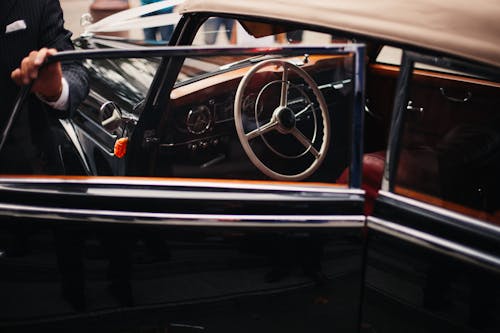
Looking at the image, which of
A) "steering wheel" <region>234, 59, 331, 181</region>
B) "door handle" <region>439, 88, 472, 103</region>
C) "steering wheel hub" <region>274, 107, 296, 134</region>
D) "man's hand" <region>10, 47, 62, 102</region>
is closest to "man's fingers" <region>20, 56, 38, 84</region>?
"man's hand" <region>10, 47, 62, 102</region>

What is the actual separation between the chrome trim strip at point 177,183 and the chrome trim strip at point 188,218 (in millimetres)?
84

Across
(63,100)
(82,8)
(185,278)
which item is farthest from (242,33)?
(82,8)

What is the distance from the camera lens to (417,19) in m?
1.47

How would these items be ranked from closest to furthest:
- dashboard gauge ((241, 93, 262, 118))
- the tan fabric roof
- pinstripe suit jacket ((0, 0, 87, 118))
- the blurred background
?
the tan fabric roof → dashboard gauge ((241, 93, 262, 118)) → pinstripe suit jacket ((0, 0, 87, 118)) → the blurred background

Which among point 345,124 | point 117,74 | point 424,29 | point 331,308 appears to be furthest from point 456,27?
point 117,74

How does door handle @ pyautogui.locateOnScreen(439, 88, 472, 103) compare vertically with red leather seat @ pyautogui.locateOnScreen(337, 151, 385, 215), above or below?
above

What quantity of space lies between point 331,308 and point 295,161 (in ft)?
1.89

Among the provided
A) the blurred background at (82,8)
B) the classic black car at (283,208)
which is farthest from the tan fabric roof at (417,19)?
the blurred background at (82,8)

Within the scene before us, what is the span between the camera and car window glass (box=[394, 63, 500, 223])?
1.45 m

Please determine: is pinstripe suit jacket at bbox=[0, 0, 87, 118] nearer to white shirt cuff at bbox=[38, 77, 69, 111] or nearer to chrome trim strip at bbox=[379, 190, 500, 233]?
white shirt cuff at bbox=[38, 77, 69, 111]

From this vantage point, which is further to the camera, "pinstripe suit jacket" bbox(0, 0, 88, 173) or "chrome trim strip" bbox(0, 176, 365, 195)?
"pinstripe suit jacket" bbox(0, 0, 88, 173)

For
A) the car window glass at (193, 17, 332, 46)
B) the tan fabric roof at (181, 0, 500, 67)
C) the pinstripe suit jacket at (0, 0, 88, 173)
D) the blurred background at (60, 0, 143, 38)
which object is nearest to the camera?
the tan fabric roof at (181, 0, 500, 67)

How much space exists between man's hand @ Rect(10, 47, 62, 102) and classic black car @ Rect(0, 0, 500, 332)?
0.28 feet

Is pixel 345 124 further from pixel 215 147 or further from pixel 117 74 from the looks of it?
pixel 117 74
